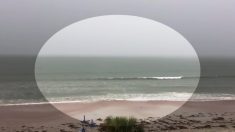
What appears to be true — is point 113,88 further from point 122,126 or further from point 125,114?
point 122,126

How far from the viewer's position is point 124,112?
32.2m

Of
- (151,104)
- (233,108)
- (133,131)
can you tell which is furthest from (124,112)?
(133,131)

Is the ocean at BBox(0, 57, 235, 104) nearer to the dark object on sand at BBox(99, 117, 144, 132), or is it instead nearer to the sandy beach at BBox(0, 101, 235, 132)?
the dark object on sand at BBox(99, 117, 144, 132)

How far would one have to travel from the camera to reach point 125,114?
3114 centimetres

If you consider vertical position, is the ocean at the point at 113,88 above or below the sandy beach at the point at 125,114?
above

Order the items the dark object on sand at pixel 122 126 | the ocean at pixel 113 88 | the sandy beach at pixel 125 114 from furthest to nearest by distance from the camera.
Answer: the ocean at pixel 113 88 < the sandy beach at pixel 125 114 < the dark object on sand at pixel 122 126

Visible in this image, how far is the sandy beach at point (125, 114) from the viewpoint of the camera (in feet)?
82.6

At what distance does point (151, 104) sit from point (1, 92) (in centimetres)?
2005

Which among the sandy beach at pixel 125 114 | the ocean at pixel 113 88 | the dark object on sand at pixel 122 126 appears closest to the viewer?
the dark object on sand at pixel 122 126

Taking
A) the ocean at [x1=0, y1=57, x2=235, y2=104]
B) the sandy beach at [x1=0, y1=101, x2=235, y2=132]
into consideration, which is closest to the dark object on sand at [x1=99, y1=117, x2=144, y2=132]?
the ocean at [x1=0, y1=57, x2=235, y2=104]

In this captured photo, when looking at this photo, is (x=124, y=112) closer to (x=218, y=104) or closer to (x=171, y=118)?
(x=171, y=118)

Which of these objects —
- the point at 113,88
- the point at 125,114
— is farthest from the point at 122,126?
the point at 113,88

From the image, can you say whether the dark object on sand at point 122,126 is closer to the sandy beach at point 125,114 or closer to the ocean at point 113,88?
the ocean at point 113,88

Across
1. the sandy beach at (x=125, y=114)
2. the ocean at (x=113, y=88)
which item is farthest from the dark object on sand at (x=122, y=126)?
the sandy beach at (x=125, y=114)
